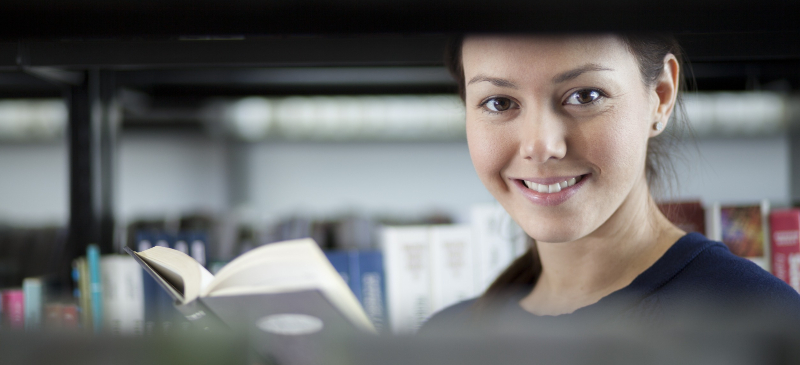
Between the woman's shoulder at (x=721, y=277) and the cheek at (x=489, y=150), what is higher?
the cheek at (x=489, y=150)

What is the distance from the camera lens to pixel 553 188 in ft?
2.14

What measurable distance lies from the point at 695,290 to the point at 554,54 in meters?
0.33

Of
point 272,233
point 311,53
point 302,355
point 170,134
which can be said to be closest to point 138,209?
point 170,134

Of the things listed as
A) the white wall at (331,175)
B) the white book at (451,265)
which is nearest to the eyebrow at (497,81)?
the white book at (451,265)

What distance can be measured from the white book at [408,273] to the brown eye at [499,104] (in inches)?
19.3

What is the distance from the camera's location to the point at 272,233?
3.98 feet

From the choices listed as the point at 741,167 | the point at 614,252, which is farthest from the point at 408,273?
the point at 741,167

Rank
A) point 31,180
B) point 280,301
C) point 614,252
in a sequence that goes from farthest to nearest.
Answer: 1. point 31,180
2. point 614,252
3. point 280,301

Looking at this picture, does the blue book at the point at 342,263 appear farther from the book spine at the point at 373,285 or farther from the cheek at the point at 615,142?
the cheek at the point at 615,142

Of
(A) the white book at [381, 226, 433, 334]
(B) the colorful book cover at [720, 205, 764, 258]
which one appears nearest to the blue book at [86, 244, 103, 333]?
(A) the white book at [381, 226, 433, 334]

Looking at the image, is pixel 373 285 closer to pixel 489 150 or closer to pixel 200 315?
pixel 489 150

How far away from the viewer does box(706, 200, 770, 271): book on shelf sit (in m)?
1.02

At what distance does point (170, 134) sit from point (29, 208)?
737 mm

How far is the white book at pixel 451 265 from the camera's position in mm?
1104
